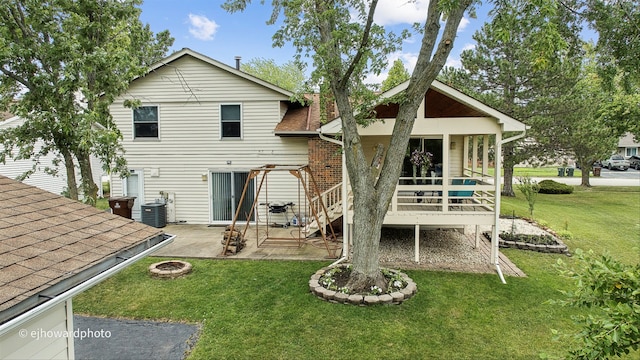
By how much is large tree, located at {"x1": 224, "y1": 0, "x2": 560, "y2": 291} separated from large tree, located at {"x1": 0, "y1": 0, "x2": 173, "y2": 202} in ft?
11.2

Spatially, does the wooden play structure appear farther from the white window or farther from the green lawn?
the white window

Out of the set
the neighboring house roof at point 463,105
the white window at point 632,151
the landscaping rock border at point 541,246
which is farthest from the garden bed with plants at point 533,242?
the white window at point 632,151

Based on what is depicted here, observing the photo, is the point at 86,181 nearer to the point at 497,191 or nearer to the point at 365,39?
the point at 365,39

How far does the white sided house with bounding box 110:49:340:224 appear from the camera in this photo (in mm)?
12570

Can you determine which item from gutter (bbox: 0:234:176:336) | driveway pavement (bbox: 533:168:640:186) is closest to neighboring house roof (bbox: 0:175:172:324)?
gutter (bbox: 0:234:176:336)

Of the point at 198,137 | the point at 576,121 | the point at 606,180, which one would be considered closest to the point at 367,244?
the point at 198,137

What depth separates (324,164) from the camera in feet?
38.9

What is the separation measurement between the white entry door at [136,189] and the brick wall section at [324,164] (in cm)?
621

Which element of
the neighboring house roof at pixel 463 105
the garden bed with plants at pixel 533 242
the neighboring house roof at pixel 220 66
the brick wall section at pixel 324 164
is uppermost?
the neighboring house roof at pixel 220 66

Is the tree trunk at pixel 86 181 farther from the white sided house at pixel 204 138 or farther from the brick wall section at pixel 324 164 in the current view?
the brick wall section at pixel 324 164

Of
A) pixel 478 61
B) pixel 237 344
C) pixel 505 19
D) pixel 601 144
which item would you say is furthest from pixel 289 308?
pixel 601 144

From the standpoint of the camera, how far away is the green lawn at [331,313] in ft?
16.7

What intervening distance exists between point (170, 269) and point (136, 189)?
635 centimetres

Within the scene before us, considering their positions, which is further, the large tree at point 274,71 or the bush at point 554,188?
the large tree at point 274,71
